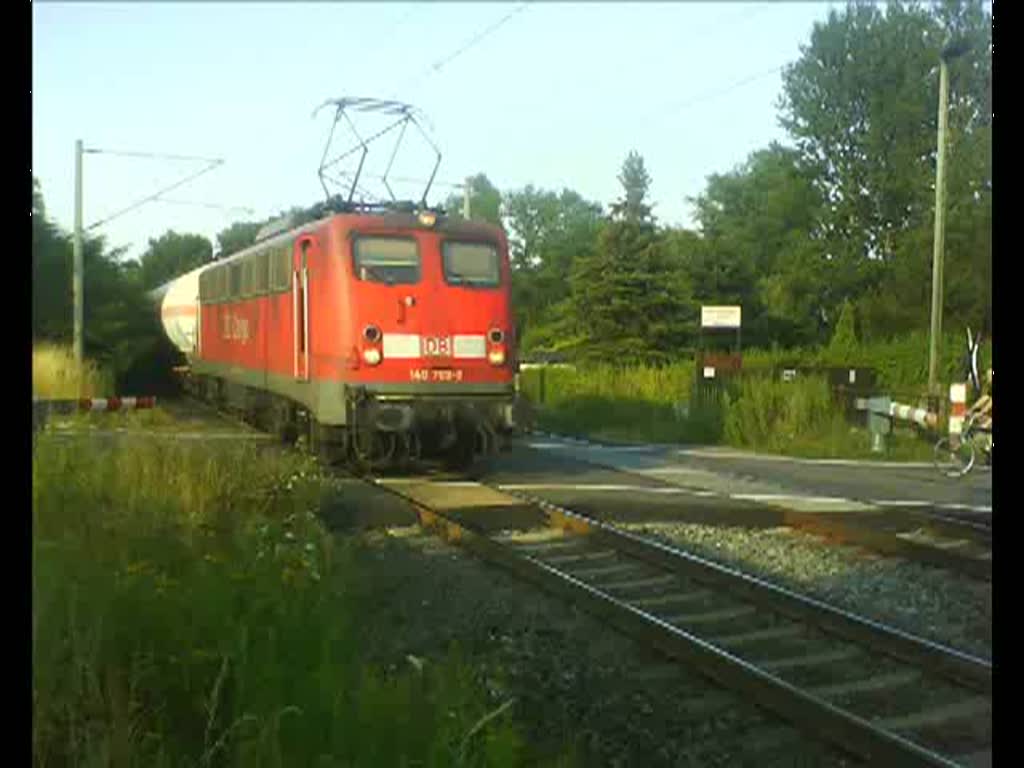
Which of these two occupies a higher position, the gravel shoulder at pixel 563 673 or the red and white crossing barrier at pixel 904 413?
the red and white crossing barrier at pixel 904 413

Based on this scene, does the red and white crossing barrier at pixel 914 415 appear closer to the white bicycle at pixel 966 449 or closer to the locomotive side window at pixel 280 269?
the white bicycle at pixel 966 449

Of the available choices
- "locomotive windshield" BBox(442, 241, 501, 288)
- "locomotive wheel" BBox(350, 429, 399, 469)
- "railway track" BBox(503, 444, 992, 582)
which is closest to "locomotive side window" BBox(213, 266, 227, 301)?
"locomotive wheel" BBox(350, 429, 399, 469)

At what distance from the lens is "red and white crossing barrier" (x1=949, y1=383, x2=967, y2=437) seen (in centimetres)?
1582

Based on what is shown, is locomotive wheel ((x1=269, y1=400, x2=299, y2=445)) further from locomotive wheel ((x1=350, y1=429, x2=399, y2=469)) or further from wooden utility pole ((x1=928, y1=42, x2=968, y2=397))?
wooden utility pole ((x1=928, y1=42, x2=968, y2=397))

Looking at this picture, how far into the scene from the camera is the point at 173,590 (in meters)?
4.95

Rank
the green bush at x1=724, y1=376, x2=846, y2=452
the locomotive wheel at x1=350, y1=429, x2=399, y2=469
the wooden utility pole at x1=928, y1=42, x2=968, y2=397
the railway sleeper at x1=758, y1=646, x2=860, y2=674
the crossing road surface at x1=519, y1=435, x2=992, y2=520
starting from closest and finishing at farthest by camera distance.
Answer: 1. the railway sleeper at x1=758, y1=646, x2=860, y2=674
2. the crossing road surface at x1=519, y1=435, x2=992, y2=520
3. the locomotive wheel at x1=350, y1=429, x2=399, y2=469
4. the wooden utility pole at x1=928, y1=42, x2=968, y2=397
5. the green bush at x1=724, y1=376, x2=846, y2=452

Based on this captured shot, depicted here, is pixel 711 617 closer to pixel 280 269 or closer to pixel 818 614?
pixel 818 614

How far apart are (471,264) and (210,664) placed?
9.27 meters

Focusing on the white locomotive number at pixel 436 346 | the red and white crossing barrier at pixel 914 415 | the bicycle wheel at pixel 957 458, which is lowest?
the bicycle wheel at pixel 957 458

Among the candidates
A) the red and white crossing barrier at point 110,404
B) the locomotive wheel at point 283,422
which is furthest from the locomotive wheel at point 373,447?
the red and white crossing barrier at point 110,404

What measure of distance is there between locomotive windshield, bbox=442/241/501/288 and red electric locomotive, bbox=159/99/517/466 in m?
0.01

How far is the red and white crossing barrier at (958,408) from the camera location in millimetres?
15820

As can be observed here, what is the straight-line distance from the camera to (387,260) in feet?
41.6

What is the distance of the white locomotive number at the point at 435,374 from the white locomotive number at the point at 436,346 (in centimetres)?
18
